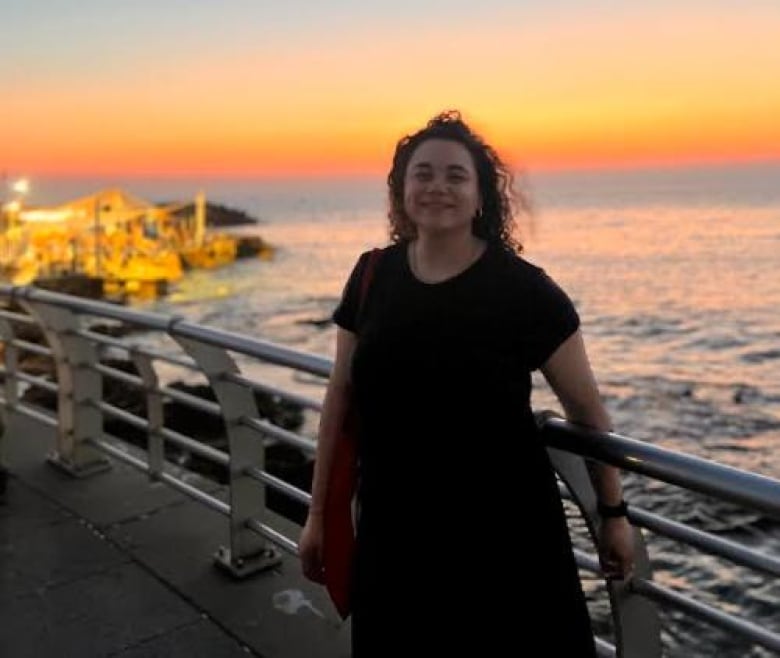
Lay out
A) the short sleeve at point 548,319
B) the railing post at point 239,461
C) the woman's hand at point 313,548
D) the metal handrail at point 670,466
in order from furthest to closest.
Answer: the railing post at point 239,461, the woman's hand at point 313,548, the short sleeve at point 548,319, the metal handrail at point 670,466

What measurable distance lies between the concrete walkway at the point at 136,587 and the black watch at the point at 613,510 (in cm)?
143

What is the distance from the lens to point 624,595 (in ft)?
7.09

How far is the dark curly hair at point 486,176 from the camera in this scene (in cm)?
195

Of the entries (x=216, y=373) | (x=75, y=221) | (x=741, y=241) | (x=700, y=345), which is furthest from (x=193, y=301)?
(x=741, y=241)

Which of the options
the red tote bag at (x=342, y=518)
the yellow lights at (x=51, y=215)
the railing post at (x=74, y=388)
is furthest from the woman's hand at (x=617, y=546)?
the yellow lights at (x=51, y=215)

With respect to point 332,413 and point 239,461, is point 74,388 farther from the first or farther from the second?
point 332,413

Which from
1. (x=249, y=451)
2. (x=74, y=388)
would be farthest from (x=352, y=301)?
(x=74, y=388)

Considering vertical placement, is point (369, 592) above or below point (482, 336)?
below

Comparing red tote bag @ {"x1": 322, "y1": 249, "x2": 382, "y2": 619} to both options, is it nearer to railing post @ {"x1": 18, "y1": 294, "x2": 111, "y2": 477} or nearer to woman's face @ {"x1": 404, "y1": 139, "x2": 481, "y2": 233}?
woman's face @ {"x1": 404, "y1": 139, "x2": 481, "y2": 233}

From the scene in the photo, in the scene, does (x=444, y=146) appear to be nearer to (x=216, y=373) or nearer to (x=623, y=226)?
(x=216, y=373)

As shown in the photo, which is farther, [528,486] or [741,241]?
[741,241]

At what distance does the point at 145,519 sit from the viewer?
4230 millimetres

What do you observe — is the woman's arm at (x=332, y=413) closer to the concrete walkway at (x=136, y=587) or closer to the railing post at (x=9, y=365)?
the concrete walkway at (x=136, y=587)

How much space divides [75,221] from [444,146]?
59.8m
